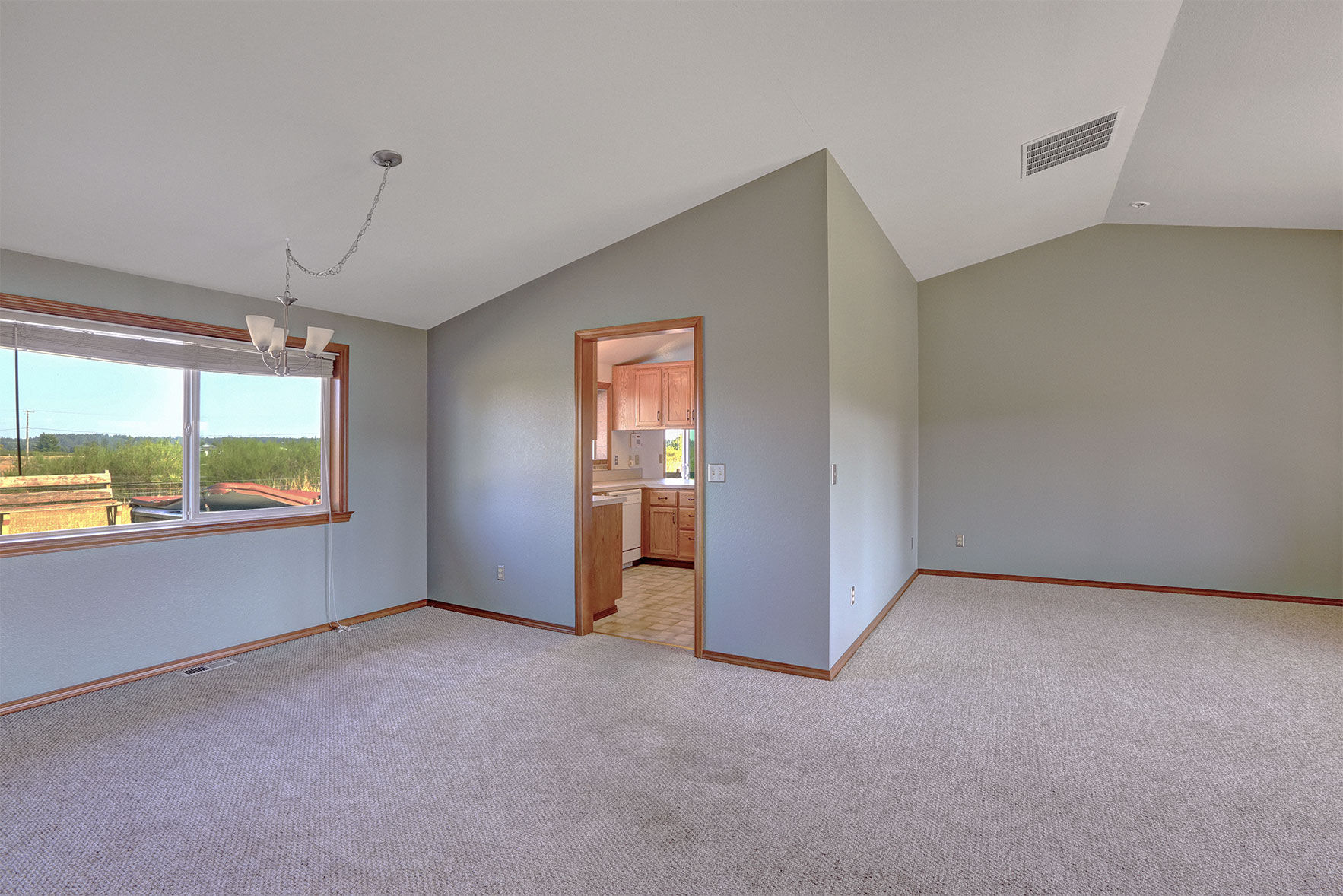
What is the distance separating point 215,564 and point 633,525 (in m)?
3.69

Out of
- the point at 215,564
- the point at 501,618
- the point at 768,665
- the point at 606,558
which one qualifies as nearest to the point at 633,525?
the point at 606,558

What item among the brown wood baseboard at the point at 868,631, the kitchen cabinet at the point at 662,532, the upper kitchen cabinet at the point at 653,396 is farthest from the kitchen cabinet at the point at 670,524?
the brown wood baseboard at the point at 868,631

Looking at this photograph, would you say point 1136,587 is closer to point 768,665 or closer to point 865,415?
point 865,415

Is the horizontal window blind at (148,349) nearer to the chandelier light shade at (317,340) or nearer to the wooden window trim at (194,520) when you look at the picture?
the wooden window trim at (194,520)

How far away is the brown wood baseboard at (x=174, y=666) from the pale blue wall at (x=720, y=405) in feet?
2.77

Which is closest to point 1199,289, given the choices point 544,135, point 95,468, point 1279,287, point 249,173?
point 1279,287

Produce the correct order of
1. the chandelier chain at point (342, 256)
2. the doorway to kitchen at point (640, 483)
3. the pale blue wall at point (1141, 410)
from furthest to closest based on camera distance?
the pale blue wall at point (1141, 410) → the doorway to kitchen at point (640, 483) → the chandelier chain at point (342, 256)

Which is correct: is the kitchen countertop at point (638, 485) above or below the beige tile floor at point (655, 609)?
above

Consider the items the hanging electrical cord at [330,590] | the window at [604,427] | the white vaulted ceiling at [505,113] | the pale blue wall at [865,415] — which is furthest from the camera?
the window at [604,427]

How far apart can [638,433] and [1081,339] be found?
450 cm

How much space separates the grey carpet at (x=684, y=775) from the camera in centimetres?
195

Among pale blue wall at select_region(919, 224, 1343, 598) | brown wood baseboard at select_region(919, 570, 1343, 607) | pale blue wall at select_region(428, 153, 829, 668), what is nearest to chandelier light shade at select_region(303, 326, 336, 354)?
pale blue wall at select_region(428, 153, 829, 668)

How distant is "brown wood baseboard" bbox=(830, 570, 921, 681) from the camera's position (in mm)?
3574

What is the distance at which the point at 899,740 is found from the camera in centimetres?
279
